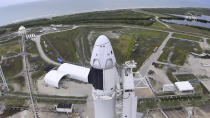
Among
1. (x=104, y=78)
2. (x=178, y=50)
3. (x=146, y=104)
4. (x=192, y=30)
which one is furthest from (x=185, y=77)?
(x=192, y=30)

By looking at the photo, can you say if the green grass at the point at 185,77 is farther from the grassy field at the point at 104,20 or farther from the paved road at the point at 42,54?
the grassy field at the point at 104,20

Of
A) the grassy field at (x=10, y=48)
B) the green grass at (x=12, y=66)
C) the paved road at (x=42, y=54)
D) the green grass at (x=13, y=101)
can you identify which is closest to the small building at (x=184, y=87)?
the paved road at (x=42, y=54)

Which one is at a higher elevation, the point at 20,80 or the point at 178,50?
the point at 178,50

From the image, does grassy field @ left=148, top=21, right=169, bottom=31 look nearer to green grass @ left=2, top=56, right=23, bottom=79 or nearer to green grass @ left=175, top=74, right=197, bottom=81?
green grass @ left=175, top=74, right=197, bottom=81

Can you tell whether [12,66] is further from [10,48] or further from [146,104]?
[146,104]

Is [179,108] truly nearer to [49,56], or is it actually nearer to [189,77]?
[189,77]

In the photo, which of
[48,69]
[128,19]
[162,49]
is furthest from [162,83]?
[128,19]
